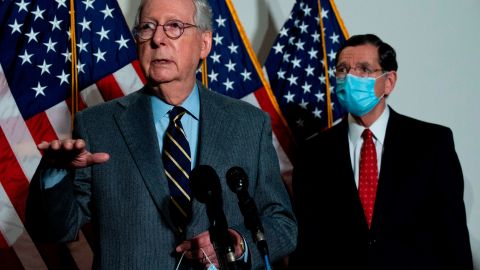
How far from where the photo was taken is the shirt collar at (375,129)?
2944mm

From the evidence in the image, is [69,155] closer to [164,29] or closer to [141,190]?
[141,190]

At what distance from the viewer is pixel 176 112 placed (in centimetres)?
186

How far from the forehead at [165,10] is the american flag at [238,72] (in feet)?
4.84

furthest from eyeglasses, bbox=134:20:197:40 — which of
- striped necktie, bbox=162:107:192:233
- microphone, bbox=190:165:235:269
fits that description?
microphone, bbox=190:165:235:269

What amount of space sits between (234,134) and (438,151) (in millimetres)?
1355

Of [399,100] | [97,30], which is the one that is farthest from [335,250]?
[399,100]

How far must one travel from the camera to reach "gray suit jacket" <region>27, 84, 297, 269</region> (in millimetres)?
1649

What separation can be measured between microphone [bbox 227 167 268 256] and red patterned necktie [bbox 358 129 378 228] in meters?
1.46

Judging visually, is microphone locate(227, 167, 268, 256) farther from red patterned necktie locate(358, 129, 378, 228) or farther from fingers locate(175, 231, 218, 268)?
red patterned necktie locate(358, 129, 378, 228)

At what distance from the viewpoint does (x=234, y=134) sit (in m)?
1.86

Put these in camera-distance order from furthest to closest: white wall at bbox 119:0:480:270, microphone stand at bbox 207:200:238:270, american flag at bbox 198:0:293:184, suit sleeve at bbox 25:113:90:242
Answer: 1. white wall at bbox 119:0:480:270
2. american flag at bbox 198:0:293:184
3. suit sleeve at bbox 25:113:90:242
4. microphone stand at bbox 207:200:238:270

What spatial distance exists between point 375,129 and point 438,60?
1844 millimetres

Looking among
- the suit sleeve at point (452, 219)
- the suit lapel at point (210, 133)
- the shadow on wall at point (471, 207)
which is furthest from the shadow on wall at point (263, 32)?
the suit lapel at point (210, 133)

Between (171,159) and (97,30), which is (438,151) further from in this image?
(97,30)
